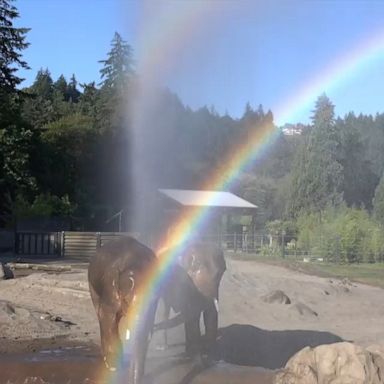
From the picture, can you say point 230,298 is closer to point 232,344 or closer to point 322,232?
point 232,344

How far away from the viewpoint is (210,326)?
11484mm

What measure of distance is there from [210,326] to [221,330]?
109 inches

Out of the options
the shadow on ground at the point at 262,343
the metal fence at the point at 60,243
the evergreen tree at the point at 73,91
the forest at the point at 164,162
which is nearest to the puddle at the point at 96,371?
the shadow on ground at the point at 262,343

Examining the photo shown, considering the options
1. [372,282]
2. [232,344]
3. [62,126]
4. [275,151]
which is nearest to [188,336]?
[232,344]

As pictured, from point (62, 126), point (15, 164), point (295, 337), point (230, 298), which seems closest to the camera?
point (295, 337)

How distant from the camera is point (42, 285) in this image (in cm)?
1941

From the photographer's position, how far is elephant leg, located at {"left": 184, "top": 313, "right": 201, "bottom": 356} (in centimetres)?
1136

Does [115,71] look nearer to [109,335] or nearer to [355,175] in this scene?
[355,175]

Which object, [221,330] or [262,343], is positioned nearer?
[262,343]

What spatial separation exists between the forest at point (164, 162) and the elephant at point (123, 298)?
7642mm

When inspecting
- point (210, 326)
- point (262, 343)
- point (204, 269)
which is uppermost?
point (204, 269)

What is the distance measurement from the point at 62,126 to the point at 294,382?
58.7m

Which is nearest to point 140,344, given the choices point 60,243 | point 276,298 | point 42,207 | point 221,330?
point 221,330

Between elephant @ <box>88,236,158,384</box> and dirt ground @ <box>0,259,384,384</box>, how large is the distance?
2.43 feet
